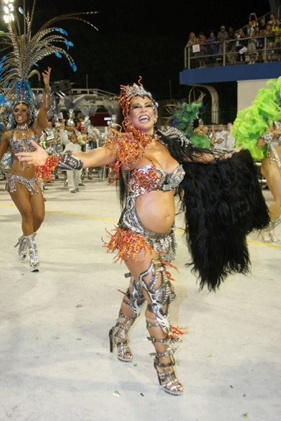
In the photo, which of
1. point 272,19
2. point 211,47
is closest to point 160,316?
point 272,19

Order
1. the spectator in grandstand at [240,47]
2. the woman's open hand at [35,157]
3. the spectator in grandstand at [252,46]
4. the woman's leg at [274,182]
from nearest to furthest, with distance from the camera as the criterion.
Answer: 1. the woman's open hand at [35,157]
2. the woman's leg at [274,182]
3. the spectator in grandstand at [252,46]
4. the spectator in grandstand at [240,47]

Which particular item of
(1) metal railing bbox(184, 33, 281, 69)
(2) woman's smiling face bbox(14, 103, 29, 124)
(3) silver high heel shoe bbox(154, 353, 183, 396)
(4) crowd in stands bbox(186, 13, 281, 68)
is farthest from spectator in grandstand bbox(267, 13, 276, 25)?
(3) silver high heel shoe bbox(154, 353, 183, 396)

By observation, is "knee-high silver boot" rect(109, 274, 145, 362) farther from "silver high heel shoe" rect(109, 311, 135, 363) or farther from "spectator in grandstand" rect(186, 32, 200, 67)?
"spectator in grandstand" rect(186, 32, 200, 67)

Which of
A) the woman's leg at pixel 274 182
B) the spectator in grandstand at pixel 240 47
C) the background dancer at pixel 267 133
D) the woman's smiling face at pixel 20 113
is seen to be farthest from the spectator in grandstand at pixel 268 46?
the woman's smiling face at pixel 20 113

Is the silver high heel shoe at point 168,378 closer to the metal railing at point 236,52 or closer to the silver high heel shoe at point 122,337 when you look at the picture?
the silver high heel shoe at point 122,337

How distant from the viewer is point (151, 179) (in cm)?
338

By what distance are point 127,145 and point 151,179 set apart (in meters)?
0.25

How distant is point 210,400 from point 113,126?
1.79 meters

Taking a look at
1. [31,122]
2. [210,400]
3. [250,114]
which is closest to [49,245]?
[31,122]

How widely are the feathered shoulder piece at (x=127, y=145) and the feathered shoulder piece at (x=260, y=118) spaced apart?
3.44 m

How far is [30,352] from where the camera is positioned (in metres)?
3.94

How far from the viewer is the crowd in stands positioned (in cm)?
1678

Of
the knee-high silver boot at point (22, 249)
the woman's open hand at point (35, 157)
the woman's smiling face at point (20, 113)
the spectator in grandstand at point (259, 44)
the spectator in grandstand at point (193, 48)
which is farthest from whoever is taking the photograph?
the spectator in grandstand at point (193, 48)

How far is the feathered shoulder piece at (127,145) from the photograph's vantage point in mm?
3357
